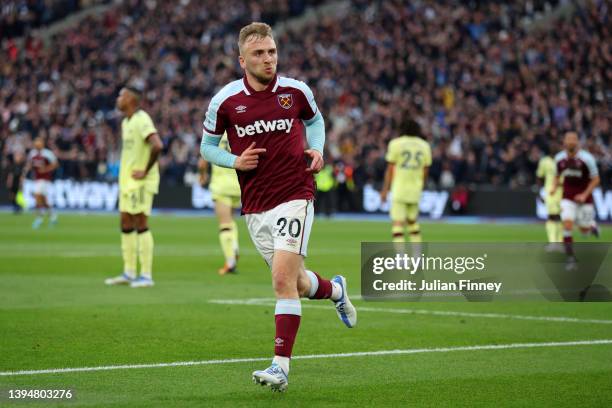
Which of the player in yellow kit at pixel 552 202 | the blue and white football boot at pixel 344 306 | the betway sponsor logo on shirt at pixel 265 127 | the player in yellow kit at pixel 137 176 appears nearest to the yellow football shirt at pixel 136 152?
the player in yellow kit at pixel 137 176

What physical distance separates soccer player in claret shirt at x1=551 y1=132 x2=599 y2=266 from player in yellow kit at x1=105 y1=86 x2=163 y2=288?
7254mm

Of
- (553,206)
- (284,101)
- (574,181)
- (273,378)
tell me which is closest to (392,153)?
(574,181)

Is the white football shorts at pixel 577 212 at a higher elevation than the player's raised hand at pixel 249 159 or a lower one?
lower

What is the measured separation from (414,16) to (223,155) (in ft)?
112

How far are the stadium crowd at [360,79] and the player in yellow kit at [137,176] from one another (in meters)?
20.7

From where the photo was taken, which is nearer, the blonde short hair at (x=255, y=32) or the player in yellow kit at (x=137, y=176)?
the blonde short hair at (x=255, y=32)

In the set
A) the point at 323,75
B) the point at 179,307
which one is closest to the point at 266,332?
the point at 179,307

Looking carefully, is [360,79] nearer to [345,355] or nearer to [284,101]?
[345,355]

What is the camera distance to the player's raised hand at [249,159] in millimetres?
7875

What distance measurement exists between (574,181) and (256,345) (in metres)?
10.8

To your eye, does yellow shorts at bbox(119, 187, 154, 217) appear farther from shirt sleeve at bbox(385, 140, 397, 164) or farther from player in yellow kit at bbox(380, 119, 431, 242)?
shirt sleeve at bbox(385, 140, 397, 164)

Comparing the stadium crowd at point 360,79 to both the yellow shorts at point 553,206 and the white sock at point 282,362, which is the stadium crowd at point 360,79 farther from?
the white sock at point 282,362

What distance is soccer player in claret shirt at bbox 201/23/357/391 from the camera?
26.0 feet

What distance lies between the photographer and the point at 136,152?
15.3 m
